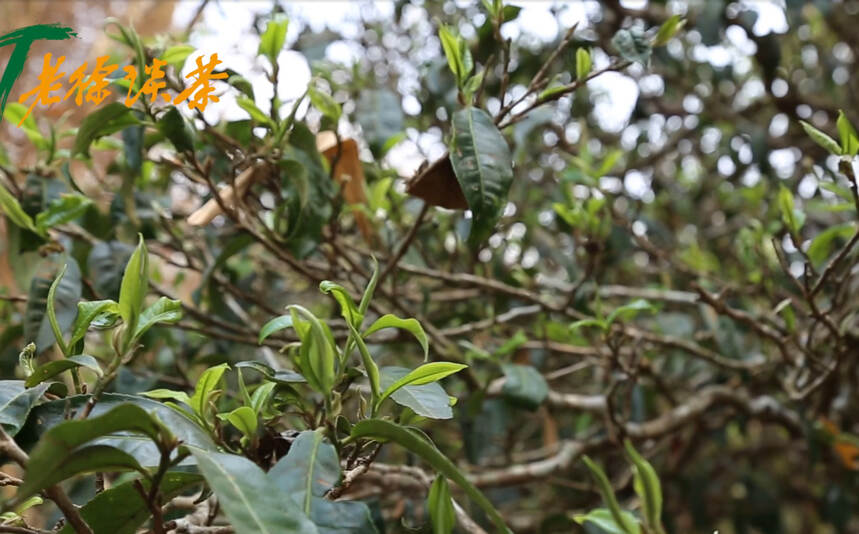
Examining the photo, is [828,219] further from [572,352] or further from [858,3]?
[572,352]

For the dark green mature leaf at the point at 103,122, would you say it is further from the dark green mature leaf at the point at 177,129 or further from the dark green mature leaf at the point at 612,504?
the dark green mature leaf at the point at 612,504

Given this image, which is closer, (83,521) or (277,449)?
(83,521)

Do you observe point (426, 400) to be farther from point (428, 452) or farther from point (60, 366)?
point (60, 366)

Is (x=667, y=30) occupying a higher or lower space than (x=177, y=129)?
lower

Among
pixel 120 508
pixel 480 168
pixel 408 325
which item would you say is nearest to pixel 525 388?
A: pixel 480 168

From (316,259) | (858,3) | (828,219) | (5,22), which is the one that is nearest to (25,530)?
(316,259)

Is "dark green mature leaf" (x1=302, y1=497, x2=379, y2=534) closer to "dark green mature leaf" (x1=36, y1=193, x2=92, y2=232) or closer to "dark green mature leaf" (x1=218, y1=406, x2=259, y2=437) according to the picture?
"dark green mature leaf" (x1=218, y1=406, x2=259, y2=437)
